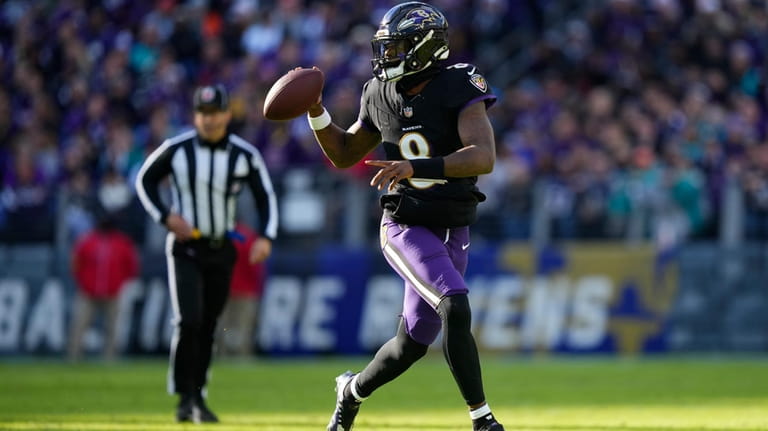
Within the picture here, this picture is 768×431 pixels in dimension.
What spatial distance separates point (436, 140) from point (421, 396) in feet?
14.4

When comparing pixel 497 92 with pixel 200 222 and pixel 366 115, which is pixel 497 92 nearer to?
pixel 200 222

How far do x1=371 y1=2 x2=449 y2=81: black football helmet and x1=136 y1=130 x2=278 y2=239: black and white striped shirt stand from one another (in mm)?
2656

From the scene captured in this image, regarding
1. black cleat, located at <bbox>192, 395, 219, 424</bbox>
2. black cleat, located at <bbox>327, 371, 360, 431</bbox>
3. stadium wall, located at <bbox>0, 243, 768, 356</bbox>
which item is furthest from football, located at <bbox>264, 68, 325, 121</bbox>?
stadium wall, located at <bbox>0, 243, 768, 356</bbox>

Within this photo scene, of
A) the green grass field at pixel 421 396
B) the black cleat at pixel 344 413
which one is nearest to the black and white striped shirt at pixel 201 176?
the green grass field at pixel 421 396

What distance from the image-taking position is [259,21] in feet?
62.4

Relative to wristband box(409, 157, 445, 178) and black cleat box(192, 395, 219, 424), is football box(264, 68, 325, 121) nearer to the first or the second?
wristband box(409, 157, 445, 178)

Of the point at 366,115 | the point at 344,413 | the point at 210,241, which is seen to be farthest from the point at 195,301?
the point at 366,115

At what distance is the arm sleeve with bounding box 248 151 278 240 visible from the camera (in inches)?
353

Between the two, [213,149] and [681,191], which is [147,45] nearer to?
[681,191]

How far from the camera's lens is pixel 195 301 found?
27.5 feet

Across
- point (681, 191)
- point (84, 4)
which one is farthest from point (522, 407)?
point (84, 4)

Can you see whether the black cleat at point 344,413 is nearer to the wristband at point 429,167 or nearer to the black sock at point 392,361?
the black sock at point 392,361

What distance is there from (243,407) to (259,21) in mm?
10473

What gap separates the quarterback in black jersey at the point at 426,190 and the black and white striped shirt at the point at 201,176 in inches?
96.8
